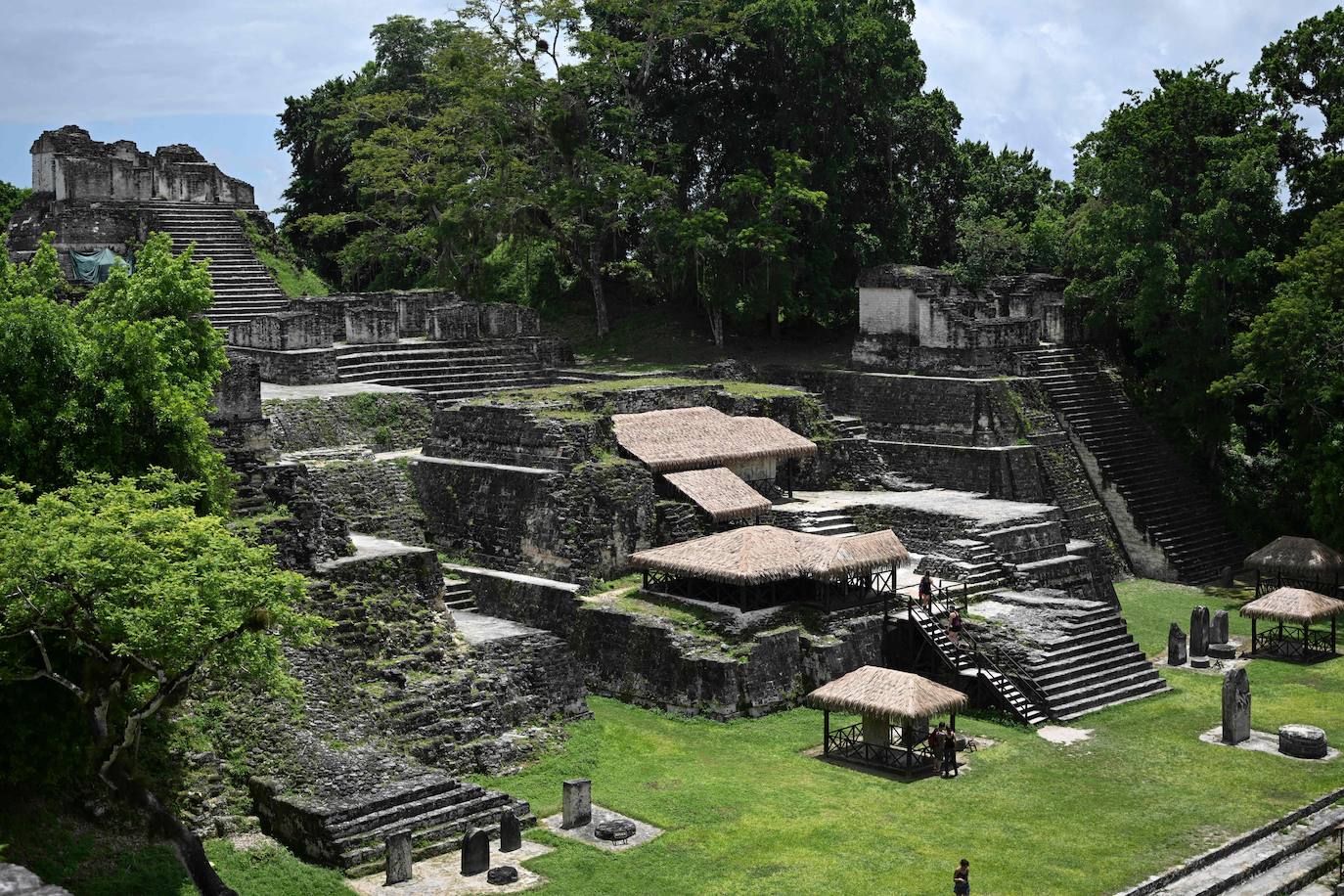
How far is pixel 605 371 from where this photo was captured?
1266 inches

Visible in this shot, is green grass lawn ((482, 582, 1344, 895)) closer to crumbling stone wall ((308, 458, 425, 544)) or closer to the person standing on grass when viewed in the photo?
the person standing on grass

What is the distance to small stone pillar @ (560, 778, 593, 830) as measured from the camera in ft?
53.1

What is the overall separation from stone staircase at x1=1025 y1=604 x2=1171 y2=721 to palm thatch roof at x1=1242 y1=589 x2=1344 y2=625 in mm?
2533

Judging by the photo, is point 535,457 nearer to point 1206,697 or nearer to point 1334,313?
point 1206,697

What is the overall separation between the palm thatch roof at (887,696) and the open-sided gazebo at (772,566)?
2271 millimetres

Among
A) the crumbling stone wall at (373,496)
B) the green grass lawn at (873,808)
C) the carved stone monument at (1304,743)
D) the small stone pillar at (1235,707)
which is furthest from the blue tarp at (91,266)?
the carved stone monument at (1304,743)

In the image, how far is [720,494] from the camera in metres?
24.3

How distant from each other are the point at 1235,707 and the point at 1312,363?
10.1 metres

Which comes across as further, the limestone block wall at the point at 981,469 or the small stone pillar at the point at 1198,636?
the limestone block wall at the point at 981,469

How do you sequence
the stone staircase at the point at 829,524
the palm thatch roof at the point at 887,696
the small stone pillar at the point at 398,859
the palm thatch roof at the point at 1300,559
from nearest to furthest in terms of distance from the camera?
the small stone pillar at the point at 398,859 → the palm thatch roof at the point at 887,696 → the stone staircase at the point at 829,524 → the palm thatch roof at the point at 1300,559

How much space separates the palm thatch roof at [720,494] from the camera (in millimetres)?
23891

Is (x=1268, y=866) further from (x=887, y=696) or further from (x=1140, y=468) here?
(x=1140, y=468)

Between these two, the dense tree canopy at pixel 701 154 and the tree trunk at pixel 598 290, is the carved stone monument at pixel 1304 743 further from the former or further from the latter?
the tree trunk at pixel 598 290

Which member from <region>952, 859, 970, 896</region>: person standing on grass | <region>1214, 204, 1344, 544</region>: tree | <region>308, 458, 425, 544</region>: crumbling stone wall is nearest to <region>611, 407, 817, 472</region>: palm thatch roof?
<region>308, 458, 425, 544</region>: crumbling stone wall
